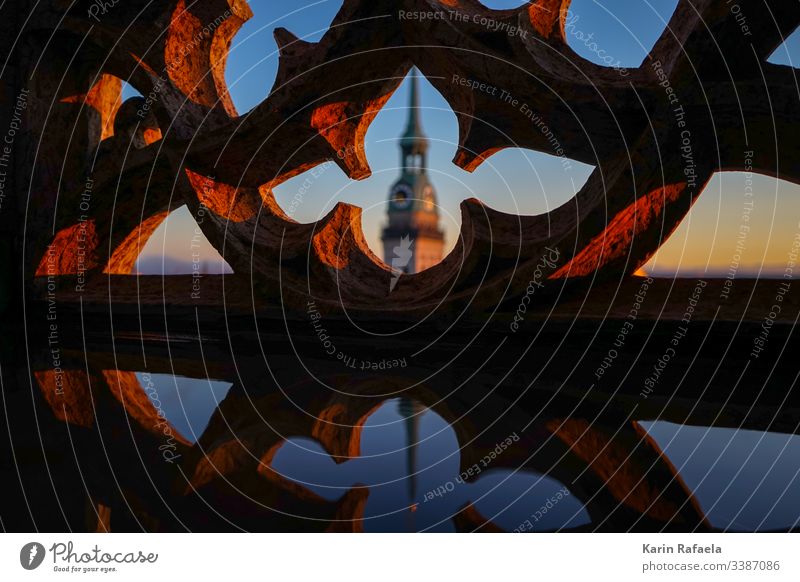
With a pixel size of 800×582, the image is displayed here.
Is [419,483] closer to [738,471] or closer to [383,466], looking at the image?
[383,466]

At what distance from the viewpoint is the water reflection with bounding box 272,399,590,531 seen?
0.87 metres

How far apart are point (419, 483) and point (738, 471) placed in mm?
509

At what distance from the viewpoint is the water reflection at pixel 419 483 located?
0.87 meters

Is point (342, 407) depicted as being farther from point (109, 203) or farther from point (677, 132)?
point (109, 203)

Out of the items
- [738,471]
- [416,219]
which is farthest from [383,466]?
[416,219]

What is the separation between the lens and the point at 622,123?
7.32 feet

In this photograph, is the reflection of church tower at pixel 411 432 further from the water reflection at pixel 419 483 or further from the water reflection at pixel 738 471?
the water reflection at pixel 738 471

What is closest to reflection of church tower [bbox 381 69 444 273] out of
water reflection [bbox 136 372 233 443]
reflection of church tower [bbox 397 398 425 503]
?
water reflection [bbox 136 372 233 443]

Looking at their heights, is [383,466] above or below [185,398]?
below

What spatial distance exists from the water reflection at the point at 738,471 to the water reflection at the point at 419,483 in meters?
0.20

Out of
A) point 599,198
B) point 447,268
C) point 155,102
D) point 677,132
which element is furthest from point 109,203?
point 677,132

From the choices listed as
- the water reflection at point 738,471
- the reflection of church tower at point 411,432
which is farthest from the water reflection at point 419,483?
the water reflection at point 738,471

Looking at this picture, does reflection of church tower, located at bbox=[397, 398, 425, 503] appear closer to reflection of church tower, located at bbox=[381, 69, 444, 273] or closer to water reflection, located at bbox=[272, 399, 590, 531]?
water reflection, located at bbox=[272, 399, 590, 531]

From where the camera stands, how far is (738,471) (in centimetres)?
103
